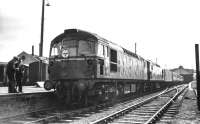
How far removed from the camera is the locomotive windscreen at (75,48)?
11500 mm

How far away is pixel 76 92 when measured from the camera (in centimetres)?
1141

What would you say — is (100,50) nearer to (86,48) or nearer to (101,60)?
(101,60)

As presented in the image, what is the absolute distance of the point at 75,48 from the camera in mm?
11594

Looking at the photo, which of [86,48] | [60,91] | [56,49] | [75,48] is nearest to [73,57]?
[75,48]

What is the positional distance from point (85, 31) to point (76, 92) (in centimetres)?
286

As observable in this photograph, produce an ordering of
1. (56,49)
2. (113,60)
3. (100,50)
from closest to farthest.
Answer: (100,50) < (56,49) < (113,60)

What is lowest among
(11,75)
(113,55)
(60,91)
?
(60,91)

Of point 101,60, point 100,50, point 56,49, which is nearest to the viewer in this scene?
point 101,60

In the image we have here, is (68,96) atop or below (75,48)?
below

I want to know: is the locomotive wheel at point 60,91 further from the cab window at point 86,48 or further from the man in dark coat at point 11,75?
the man in dark coat at point 11,75

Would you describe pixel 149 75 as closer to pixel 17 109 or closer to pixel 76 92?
pixel 76 92

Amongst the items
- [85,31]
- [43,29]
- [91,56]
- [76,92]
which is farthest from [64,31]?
[43,29]

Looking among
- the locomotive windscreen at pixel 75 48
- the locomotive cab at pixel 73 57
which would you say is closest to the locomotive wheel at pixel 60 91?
the locomotive cab at pixel 73 57

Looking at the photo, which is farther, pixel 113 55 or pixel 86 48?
pixel 113 55
